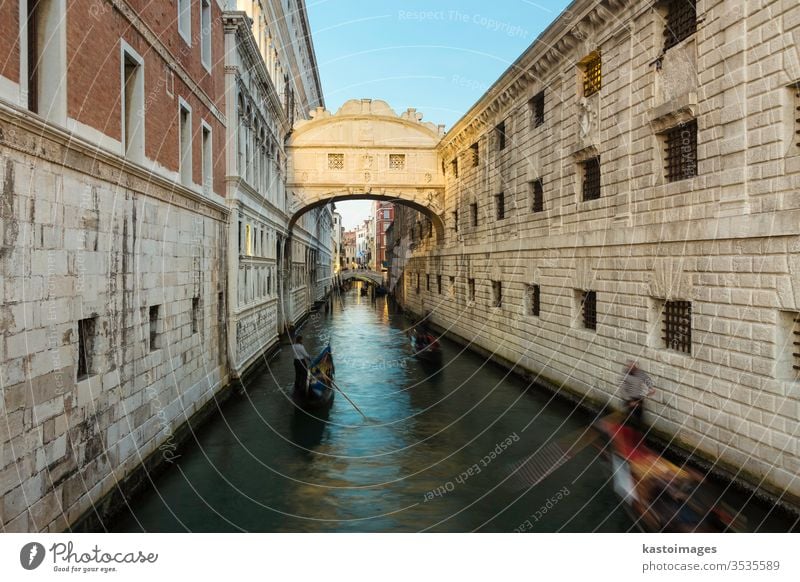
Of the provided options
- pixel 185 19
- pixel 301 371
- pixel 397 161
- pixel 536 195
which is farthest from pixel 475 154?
pixel 185 19

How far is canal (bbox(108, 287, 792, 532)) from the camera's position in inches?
299

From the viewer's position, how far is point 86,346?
6.83 meters

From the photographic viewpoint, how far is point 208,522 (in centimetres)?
755

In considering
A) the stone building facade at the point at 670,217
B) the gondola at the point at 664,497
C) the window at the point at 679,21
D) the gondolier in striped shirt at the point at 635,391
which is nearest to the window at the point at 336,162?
the stone building facade at the point at 670,217

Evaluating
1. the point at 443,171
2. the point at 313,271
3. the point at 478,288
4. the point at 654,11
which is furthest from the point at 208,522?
the point at 313,271

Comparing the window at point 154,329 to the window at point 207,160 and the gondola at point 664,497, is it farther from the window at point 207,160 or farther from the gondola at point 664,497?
the gondola at point 664,497

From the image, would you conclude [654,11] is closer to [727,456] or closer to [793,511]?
[727,456]

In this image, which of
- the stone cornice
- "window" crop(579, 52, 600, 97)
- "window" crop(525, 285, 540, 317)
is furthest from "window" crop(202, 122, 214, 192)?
"window" crop(525, 285, 540, 317)

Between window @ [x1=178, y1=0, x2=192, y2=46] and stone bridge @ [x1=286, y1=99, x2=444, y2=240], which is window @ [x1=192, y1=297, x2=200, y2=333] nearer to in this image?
window @ [x1=178, y1=0, x2=192, y2=46]

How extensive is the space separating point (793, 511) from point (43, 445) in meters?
7.95

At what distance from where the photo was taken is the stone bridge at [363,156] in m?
25.4

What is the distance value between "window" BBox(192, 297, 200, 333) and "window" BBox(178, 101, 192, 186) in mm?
2288

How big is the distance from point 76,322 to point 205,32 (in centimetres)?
885

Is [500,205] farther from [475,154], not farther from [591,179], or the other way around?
[591,179]
